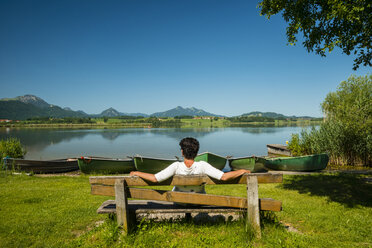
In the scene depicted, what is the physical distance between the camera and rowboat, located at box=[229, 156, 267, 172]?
13.9 meters

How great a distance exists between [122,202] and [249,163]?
12058 millimetres

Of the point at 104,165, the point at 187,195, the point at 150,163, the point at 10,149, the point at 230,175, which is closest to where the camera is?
the point at 230,175

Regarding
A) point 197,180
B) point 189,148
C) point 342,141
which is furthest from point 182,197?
point 342,141

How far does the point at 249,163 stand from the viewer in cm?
1413

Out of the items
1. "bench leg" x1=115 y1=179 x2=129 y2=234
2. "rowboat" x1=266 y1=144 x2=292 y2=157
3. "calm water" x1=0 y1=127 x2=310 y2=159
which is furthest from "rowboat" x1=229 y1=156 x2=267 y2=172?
"calm water" x1=0 y1=127 x2=310 y2=159

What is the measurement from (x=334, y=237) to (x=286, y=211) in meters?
1.41

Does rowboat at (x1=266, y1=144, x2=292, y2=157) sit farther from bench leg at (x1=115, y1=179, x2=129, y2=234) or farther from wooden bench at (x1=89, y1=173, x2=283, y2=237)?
bench leg at (x1=115, y1=179, x2=129, y2=234)

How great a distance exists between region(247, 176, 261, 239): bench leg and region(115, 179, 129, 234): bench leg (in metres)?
2.00

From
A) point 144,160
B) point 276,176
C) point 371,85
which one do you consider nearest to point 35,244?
point 276,176

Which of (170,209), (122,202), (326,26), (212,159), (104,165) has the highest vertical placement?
(326,26)

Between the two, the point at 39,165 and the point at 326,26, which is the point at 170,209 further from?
the point at 39,165

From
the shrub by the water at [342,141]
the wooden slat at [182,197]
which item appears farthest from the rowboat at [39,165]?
the shrub by the water at [342,141]

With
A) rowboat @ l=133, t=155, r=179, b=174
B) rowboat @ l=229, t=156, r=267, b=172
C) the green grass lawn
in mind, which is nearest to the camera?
the green grass lawn

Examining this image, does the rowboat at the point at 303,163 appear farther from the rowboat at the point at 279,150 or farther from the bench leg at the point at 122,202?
the bench leg at the point at 122,202
